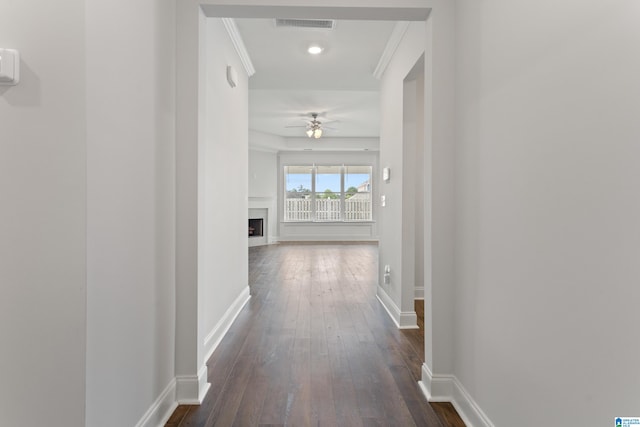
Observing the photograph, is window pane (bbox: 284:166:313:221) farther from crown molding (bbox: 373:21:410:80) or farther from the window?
crown molding (bbox: 373:21:410:80)

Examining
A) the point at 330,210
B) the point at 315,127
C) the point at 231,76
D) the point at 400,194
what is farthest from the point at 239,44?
the point at 330,210

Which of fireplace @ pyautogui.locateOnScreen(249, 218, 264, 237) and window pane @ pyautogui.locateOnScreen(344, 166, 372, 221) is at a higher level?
window pane @ pyautogui.locateOnScreen(344, 166, 372, 221)

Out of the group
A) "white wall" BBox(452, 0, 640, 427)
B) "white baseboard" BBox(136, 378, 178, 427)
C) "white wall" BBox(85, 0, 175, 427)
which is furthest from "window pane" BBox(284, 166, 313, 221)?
"white wall" BBox(452, 0, 640, 427)

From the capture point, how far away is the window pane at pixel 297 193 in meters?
9.85

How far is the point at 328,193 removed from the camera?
32.9 feet

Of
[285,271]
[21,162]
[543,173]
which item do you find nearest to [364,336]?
[543,173]

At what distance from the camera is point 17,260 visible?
1.00 metres

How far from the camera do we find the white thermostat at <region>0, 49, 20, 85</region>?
3.14ft

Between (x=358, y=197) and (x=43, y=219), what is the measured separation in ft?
30.4

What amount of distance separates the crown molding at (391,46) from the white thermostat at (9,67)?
2622 millimetres

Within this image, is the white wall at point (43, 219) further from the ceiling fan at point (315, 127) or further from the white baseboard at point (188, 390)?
the ceiling fan at point (315, 127)

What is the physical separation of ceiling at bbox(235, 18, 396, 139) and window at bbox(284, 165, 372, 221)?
3191 mm

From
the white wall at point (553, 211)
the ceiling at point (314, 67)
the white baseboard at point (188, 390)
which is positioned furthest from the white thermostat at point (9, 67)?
the ceiling at point (314, 67)

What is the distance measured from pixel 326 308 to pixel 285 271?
2.13 meters
